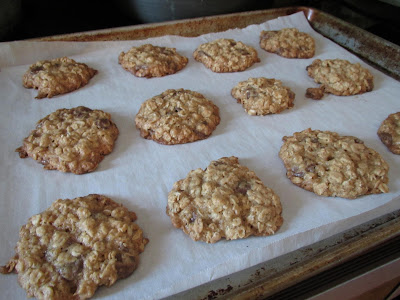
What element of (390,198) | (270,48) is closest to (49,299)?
(390,198)

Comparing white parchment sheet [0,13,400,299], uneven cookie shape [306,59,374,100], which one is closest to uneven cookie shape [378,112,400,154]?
white parchment sheet [0,13,400,299]

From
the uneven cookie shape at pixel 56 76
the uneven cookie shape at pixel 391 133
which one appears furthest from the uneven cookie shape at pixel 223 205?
the uneven cookie shape at pixel 56 76

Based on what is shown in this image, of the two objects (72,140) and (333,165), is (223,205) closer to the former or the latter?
(333,165)

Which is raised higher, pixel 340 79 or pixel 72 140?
pixel 340 79

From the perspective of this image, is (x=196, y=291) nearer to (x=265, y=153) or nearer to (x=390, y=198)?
(x=265, y=153)

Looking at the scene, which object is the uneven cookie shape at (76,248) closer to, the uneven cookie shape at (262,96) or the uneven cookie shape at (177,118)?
the uneven cookie shape at (177,118)

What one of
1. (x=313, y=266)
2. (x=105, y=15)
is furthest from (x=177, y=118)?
(x=105, y=15)
